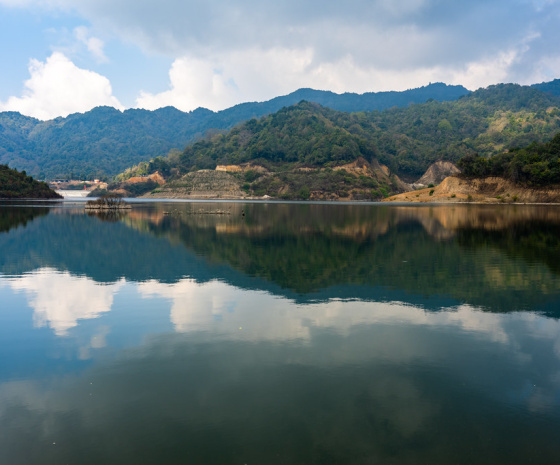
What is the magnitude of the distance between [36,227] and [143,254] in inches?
1252

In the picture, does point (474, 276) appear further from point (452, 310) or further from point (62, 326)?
point (62, 326)

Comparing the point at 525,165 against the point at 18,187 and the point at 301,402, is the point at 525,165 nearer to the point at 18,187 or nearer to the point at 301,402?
the point at 301,402

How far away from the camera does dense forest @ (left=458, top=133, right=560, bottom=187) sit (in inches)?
5561

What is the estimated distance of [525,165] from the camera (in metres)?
148

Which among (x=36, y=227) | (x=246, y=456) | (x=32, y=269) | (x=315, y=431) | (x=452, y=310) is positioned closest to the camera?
(x=246, y=456)

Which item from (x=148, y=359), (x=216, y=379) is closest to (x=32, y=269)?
(x=148, y=359)

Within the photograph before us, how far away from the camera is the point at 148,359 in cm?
1382

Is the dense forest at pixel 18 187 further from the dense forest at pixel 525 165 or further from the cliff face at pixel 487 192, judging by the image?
the dense forest at pixel 525 165

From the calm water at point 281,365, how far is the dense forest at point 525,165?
136300mm

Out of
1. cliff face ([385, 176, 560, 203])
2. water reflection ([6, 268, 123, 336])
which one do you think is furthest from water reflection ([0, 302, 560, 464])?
cliff face ([385, 176, 560, 203])

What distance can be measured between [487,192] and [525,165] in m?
19.9

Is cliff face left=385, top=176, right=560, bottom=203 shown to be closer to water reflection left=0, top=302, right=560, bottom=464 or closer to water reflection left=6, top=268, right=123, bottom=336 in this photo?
water reflection left=0, top=302, right=560, bottom=464

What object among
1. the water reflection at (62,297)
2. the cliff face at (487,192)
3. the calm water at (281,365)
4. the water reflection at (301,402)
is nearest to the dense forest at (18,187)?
the calm water at (281,365)

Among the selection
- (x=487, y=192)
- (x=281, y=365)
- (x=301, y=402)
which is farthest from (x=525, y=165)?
(x=301, y=402)
